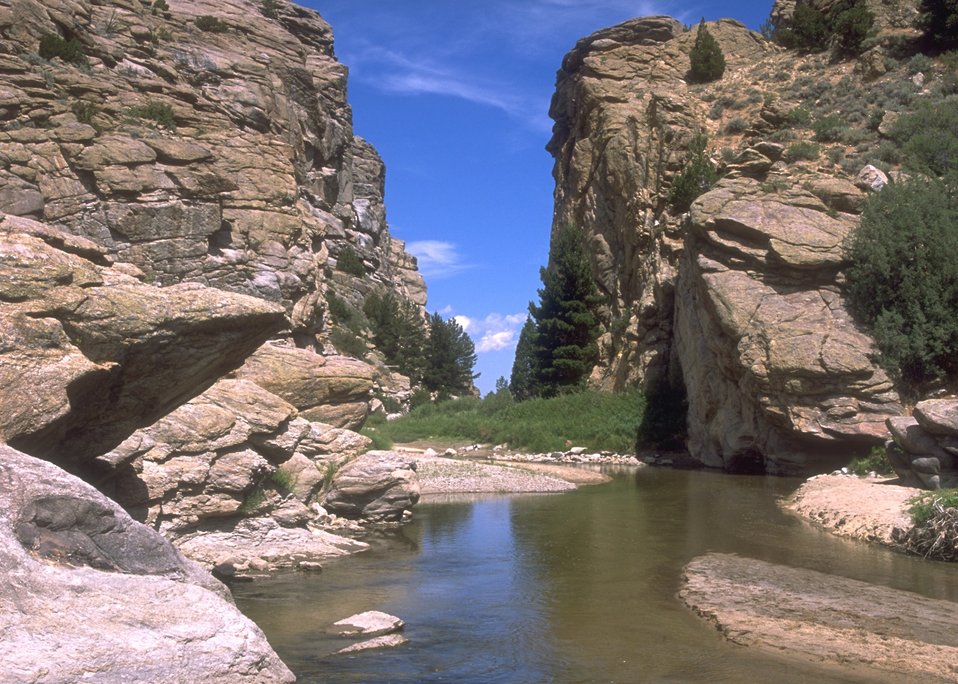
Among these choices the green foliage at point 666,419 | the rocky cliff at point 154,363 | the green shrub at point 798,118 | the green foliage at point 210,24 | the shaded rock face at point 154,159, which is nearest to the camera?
the rocky cliff at point 154,363

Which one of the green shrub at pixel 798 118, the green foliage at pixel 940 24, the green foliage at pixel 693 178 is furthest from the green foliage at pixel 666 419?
the green foliage at pixel 940 24

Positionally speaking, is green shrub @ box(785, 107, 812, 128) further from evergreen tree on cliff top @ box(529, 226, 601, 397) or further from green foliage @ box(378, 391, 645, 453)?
green foliage @ box(378, 391, 645, 453)

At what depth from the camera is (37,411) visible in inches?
333

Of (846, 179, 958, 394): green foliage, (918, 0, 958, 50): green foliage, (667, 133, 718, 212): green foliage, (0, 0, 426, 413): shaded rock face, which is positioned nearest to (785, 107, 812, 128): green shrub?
(667, 133, 718, 212): green foliage

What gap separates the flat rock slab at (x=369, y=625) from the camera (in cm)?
1006

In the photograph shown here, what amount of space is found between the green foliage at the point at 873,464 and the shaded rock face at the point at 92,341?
58.6 feet

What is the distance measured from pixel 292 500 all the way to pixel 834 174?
1000 inches

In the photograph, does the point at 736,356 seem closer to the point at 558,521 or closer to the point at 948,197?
the point at 948,197

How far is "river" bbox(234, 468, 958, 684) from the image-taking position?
8945mm

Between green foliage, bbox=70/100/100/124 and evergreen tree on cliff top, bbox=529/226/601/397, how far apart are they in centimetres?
2532

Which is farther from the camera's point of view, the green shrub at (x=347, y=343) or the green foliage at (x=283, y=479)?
the green shrub at (x=347, y=343)

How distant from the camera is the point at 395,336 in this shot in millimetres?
60125

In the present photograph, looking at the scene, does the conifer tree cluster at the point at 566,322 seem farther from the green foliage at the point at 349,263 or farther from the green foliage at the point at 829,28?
the green foliage at the point at 349,263

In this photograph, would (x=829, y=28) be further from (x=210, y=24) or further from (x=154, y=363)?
(x=154, y=363)
